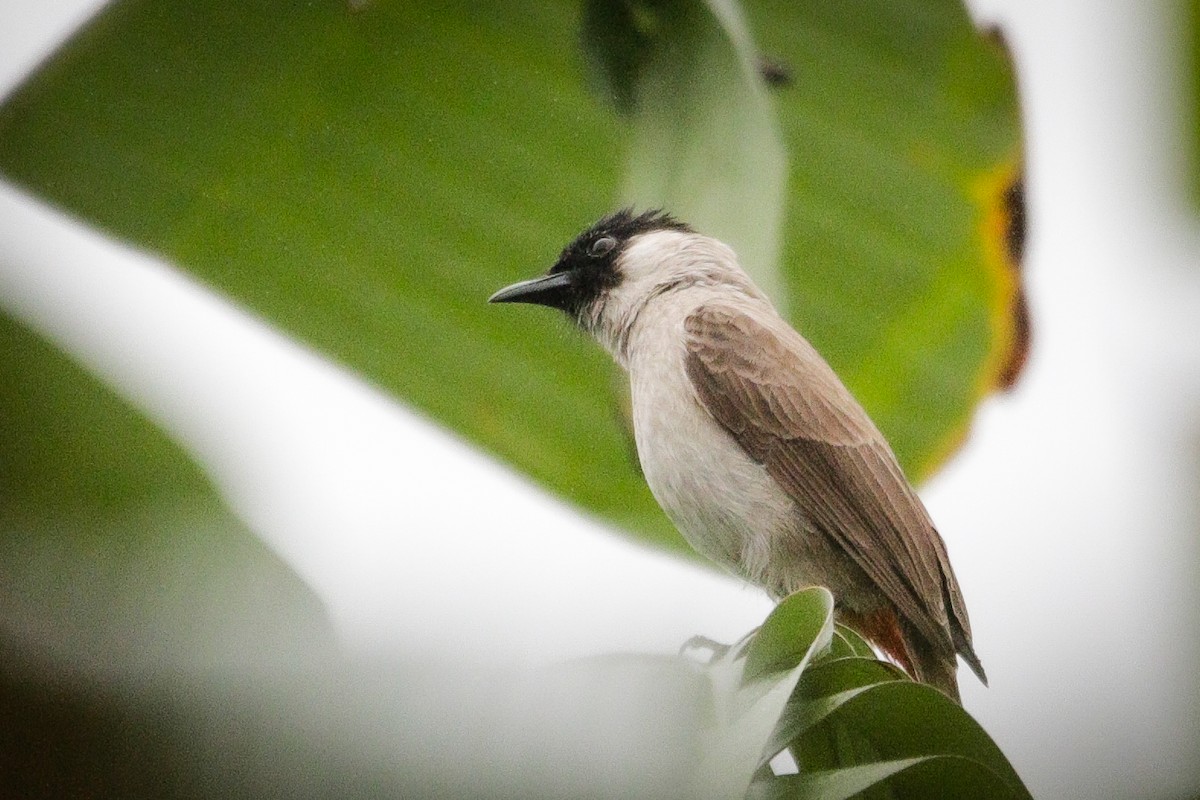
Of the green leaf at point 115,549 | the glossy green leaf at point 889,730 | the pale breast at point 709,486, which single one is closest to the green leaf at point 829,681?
the glossy green leaf at point 889,730

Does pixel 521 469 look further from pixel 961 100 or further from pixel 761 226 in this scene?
pixel 961 100

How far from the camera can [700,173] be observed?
0.99 meters

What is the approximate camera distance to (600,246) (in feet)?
5.44

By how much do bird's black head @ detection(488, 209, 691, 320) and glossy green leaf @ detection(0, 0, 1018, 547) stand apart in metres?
0.05

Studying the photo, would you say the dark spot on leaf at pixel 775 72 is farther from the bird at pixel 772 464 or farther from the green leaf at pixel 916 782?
the green leaf at pixel 916 782

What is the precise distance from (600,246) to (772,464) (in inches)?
16.8

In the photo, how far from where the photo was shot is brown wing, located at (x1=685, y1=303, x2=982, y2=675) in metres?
1.37

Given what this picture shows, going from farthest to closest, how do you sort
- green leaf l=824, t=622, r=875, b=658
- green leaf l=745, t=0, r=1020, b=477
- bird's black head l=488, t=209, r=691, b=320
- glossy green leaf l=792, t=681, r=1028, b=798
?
bird's black head l=488, t=209, r=691, b=320 < green leaf l=745, t=0, r=1020, b=477 < green leaf l=824, t=622, r=875, b=658 < glossy green leaf l=792, t=681, r=1028, b=798

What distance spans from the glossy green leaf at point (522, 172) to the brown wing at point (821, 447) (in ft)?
0.21

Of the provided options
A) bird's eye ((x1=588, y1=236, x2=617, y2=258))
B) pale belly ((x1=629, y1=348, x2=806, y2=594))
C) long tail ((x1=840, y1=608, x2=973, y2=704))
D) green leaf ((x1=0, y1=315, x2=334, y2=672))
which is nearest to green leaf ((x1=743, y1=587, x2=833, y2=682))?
green leaf ((x1=0, y1=315, x2=334, y2=672))

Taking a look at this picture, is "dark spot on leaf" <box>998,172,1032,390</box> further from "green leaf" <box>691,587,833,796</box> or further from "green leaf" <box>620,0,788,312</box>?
"green leaf" <box>691,587,833,796</box>

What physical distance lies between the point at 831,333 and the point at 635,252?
0.39 metres

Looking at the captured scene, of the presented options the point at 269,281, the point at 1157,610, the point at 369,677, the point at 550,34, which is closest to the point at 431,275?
the point at 269,281

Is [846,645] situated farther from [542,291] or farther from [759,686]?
[542,291]
